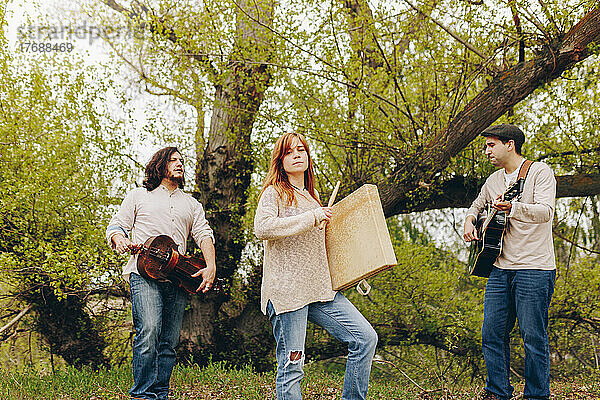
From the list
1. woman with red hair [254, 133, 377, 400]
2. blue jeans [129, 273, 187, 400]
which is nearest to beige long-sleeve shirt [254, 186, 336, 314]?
woman with red hair [254, 133, 377, 400]

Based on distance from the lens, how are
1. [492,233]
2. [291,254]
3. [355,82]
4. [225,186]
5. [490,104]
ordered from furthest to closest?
1. [225,186]
2. [355,82]
3. [490,104]
4. [492,233]
5. [291,254]

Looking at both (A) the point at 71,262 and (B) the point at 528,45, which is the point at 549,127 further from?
(A) the point at 71,262

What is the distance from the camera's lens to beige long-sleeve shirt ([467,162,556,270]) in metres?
4.11

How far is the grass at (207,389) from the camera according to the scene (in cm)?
547

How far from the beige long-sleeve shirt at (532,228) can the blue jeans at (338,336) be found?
1.47m

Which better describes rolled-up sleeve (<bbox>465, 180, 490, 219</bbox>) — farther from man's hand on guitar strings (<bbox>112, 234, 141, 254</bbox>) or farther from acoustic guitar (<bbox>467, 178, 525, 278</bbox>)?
man's hand on guitar strings (<bbox>112, 234, 141, 254</bbox>)

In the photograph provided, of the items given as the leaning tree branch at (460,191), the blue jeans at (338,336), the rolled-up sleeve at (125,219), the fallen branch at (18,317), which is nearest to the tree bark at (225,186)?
the fallen branch at (18,317)

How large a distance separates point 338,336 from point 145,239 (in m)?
1.86

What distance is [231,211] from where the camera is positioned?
859 cm

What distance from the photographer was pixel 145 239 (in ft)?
15.0

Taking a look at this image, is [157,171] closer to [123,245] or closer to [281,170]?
[123,245]

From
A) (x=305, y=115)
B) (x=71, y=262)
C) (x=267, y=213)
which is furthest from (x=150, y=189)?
(x=305, y=115)

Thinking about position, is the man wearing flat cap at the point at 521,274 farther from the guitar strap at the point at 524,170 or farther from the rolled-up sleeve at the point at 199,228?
the rolled-up sleeve at the point at 199,228

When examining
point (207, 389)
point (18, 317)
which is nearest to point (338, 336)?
point (207, 389)
